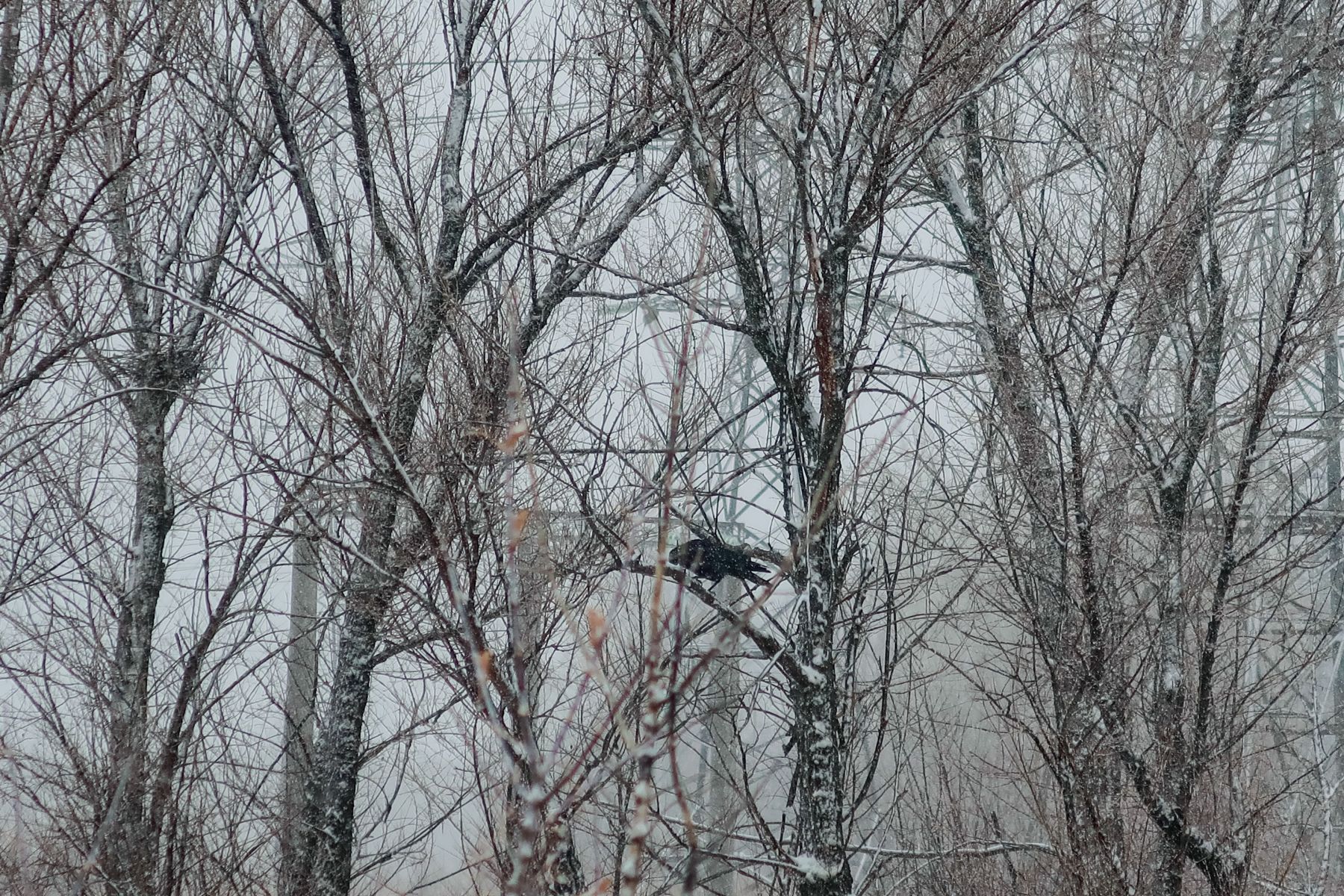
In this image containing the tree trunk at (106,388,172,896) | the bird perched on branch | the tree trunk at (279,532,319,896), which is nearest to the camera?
the bird perched on branch

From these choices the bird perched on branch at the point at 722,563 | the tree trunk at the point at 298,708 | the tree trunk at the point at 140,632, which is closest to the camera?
the bird perched on branch at the point at 722,563

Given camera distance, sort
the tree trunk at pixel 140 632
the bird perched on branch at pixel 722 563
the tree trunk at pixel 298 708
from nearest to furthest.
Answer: the bird perched on branch at pixel 722 563
the tree trunk at pixel 140 632
the tree trunk at pixel 298 708

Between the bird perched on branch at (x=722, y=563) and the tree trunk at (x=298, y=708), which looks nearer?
the bird perched on branch at (x=722, y=563)

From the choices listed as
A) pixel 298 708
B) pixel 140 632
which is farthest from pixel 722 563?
pixel 298 708

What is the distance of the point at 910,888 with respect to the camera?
823 cm

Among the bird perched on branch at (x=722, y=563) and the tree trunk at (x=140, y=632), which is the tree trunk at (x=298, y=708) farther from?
the bird perched on branch at (x=722, y=563)

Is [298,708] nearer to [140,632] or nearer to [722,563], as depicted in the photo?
[140,632]

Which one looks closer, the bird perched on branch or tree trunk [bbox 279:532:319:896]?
the bird perched on branch

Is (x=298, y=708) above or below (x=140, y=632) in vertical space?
below

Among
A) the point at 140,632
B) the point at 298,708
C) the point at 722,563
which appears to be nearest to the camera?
the point at 722,563

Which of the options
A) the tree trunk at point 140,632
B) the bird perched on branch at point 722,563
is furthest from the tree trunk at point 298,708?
the bird perched on branch at point 722,563

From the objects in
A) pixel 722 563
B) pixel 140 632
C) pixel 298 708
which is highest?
pixel 140 632

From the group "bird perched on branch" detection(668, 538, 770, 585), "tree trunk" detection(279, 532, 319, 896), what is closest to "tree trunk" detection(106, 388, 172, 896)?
"tree trunk" detection(279, 532, 319, 896)

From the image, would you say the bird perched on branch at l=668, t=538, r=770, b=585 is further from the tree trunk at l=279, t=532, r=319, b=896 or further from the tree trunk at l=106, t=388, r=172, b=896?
the tree trunk at l=106, t=388, r=172, b=896
